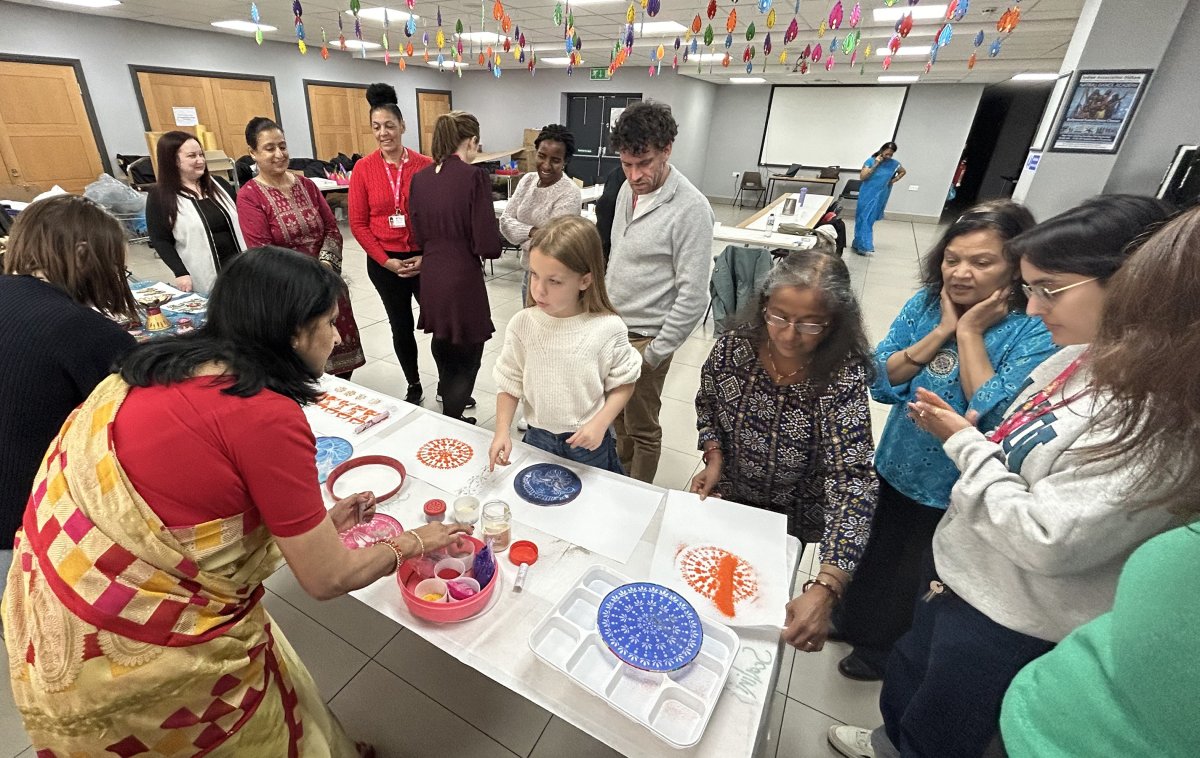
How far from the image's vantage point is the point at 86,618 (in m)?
0.73

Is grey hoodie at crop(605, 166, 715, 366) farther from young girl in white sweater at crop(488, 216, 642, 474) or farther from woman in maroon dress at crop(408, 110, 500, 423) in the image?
woman in maroon dress at crop(408, 110, 500, 423)

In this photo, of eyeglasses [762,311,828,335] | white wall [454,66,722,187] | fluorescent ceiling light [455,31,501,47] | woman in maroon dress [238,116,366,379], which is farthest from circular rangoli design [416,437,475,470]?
white wall [454,66,722,187]

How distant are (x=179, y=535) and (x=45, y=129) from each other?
9330 mm

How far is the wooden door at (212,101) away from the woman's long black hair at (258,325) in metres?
8.66

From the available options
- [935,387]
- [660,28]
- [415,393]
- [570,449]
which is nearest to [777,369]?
[935,387]

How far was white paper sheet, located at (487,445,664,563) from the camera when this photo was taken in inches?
46.3

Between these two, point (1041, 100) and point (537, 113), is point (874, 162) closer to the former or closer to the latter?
point (1041, 100)

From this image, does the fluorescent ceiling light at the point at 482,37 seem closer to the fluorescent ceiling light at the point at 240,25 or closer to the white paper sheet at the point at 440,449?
the fluorescent ceiling light at the point at 240,25

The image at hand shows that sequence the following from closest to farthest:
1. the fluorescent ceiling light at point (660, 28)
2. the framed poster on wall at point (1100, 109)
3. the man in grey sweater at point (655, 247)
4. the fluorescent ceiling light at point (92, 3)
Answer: the man in grey sweater at point (655, 247), the framed poster on wall at point (1100, 109), the fluorescent ceiling light at point (92, 3), the fluorescent ceiling light at point (660, 28)

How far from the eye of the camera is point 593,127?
37.8 ft

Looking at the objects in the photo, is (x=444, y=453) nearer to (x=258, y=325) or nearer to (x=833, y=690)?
(x=258, y=325)

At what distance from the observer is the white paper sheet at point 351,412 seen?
5.03 feet

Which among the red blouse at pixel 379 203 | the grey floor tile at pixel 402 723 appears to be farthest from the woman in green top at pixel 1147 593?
the red blouse at pixel 379 203

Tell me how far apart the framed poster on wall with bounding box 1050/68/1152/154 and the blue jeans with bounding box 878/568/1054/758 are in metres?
4.35
